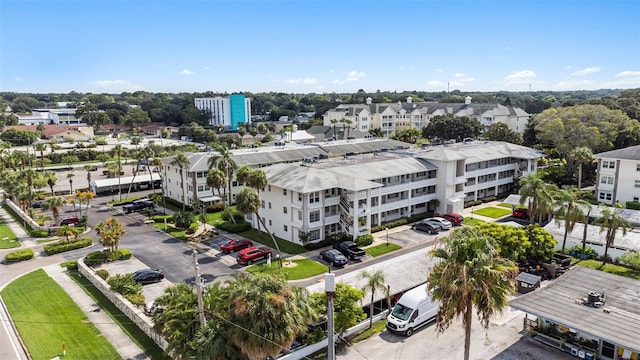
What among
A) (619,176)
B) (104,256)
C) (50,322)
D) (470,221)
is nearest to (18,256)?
(104,256)

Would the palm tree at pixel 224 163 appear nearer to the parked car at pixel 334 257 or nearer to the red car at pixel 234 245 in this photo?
the red car at pixel 234 245

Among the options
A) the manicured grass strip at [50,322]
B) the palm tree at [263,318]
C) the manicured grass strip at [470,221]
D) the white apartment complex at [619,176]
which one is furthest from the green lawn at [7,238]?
the white apartment complex at [619,176]

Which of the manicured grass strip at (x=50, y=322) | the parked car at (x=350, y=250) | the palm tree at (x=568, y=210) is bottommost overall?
the manicured grass strip at (x=50, y=322)

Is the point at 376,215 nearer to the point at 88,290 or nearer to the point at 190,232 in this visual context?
the point at 190,232

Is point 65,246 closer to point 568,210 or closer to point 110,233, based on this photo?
point 110,233

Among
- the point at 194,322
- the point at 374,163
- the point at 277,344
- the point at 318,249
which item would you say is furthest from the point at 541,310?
the point at 374,163

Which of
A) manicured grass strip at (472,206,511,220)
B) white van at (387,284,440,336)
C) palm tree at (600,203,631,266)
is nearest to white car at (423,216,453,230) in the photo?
manicured grass strip at (472,206,511,220)
